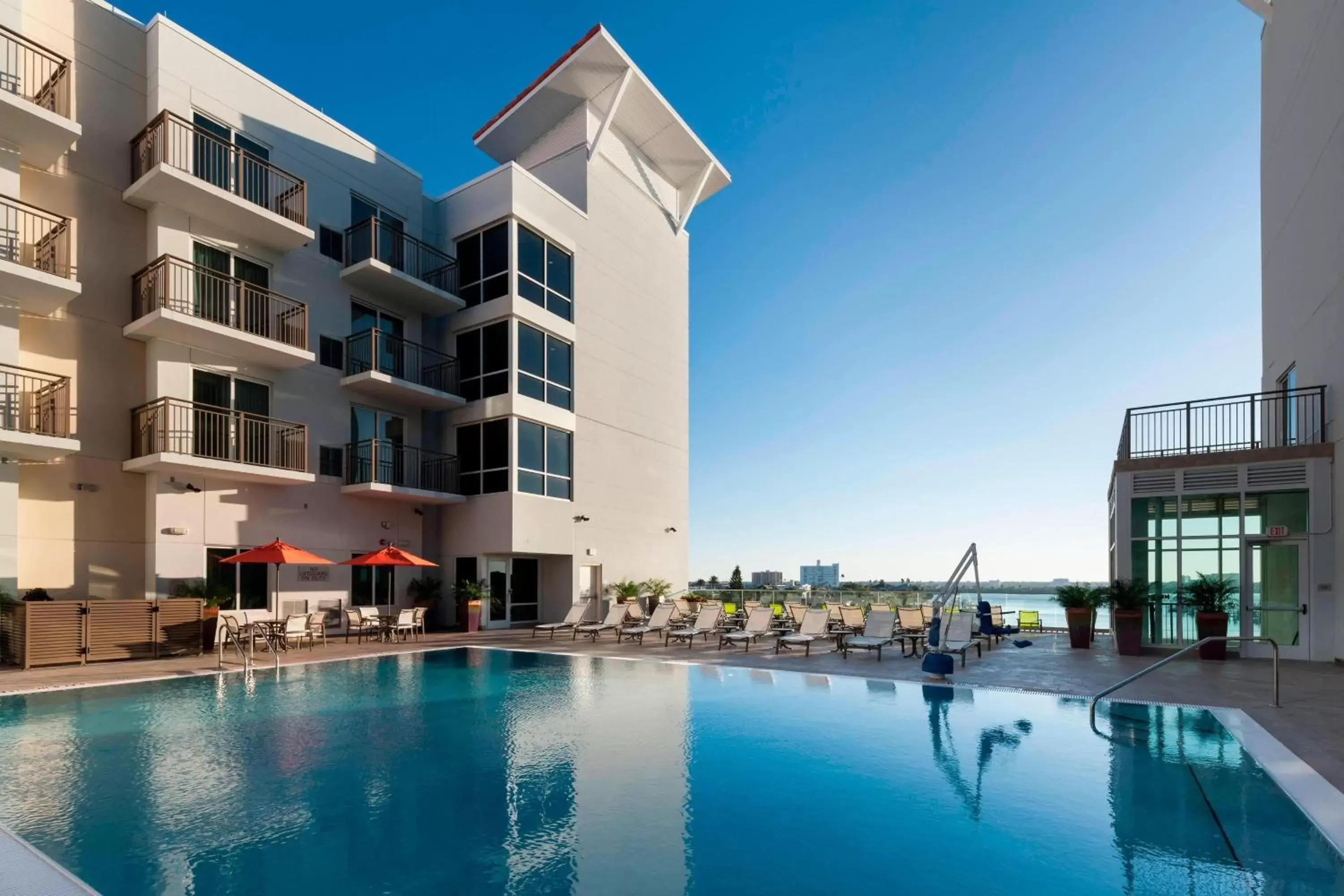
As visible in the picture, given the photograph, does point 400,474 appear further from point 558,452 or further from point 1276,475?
point 1276,475

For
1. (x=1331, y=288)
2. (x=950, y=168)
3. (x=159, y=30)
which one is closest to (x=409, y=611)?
(x=159, y=30)

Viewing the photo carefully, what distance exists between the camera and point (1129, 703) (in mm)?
9469

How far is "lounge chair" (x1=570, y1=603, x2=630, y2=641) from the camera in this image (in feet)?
59.6

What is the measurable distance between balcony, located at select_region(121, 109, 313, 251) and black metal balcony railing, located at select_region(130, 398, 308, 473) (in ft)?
13.3

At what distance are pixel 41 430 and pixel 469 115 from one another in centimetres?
1708

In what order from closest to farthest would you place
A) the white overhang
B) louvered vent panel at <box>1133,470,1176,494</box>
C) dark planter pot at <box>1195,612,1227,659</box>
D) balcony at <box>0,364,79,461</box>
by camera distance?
balcony at <box>0,364,79,461</box> < dark planter pot at <box>1195,612,1227,659</box> < louvered vent panel at <box>1133,470,1176,494</box> < the white overhang

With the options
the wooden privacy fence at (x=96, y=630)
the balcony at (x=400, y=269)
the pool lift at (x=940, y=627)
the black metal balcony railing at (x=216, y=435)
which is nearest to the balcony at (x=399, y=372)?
the balcony at (x=400, y=269)

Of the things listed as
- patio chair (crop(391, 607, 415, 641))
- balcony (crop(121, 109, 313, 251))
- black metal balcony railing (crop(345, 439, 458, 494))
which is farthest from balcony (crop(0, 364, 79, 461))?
patio chair (crop(391, 607, 415, 641))

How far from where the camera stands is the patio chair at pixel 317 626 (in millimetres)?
15637

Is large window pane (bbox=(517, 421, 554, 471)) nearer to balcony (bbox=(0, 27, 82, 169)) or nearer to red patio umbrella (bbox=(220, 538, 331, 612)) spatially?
red patio umbrella (bbox=(220, 538, 331, 612))

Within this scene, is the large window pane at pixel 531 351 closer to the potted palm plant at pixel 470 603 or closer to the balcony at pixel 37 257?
the potted palm plant at pixel 470 603

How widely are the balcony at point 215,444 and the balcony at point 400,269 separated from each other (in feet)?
14.4

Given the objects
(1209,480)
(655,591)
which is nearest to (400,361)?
(655,591)

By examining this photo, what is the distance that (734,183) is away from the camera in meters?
30.0
